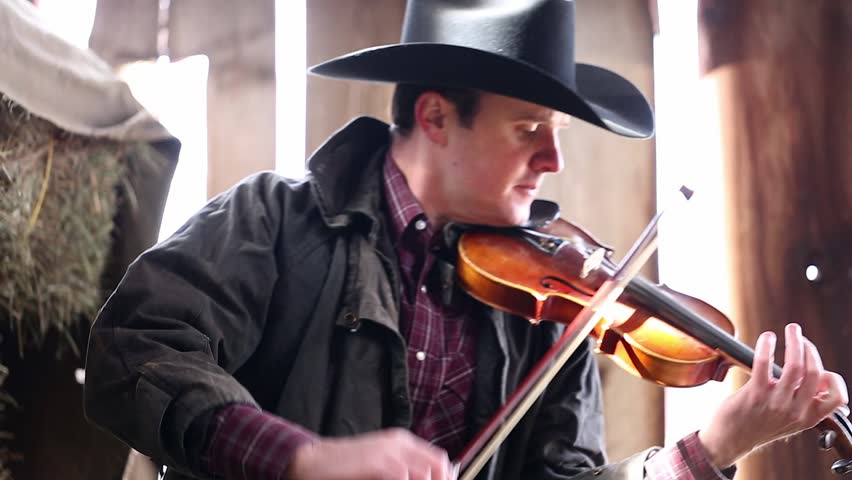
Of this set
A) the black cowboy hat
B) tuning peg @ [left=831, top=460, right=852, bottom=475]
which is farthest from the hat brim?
tuning peg @ [left=831, top=460, right=852, bottom=475]

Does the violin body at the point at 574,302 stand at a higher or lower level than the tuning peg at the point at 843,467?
higher

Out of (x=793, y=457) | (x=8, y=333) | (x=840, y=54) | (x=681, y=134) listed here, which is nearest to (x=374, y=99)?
(x=681, y=134)

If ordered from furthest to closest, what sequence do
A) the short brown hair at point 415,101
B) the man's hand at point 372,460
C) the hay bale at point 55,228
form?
the hay bale at point 55,228, the short brown hair at point 415,101, the man's hand at point 372,460

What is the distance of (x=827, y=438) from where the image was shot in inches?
58.4

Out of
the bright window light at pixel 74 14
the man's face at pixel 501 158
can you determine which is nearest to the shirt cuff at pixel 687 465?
the man's face at pixel 501 158

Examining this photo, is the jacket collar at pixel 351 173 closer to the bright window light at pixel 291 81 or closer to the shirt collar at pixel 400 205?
the shirt collar at pixel 400 205

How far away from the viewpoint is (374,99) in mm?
2072

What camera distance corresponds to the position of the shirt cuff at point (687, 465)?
1.51 metres

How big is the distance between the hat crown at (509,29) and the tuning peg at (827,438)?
63cm

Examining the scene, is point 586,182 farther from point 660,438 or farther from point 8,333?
point 8,333

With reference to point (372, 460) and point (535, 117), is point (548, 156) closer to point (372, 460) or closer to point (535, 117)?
point (535, 117)

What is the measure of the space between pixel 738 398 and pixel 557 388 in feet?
1.17

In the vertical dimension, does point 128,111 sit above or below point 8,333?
above

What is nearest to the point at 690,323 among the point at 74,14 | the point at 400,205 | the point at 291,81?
the point at 400,205
